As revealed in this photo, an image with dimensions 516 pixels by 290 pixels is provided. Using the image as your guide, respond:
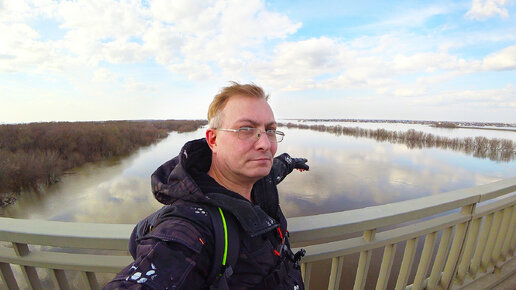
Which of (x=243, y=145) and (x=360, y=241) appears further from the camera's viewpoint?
(x=360, y=241)

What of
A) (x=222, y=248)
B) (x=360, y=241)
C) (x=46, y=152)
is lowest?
(x=46, y=152)

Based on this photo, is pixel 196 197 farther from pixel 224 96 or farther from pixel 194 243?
pixel 224 96

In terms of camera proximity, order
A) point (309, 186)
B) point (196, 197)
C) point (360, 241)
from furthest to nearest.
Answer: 1. point (309, 186)
2. point (360, 241)
3. point (196, 197)

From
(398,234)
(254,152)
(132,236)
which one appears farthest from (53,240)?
(398,234)

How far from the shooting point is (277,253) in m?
0.77

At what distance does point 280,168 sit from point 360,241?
→ 0.56 meters

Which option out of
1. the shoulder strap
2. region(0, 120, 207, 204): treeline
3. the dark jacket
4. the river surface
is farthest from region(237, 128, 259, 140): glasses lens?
region(0, 120, 207, 204): treeline

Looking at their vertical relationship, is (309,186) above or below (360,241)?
below

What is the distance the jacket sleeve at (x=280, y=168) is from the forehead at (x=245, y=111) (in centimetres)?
40

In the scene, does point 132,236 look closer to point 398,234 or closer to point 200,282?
point 200,282

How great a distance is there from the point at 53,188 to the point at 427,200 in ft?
45.8

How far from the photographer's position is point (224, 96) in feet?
3.05

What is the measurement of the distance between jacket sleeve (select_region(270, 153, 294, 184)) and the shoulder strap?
1.75 feet

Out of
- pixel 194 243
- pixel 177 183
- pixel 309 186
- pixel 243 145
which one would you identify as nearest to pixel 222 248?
pixel 194 243
